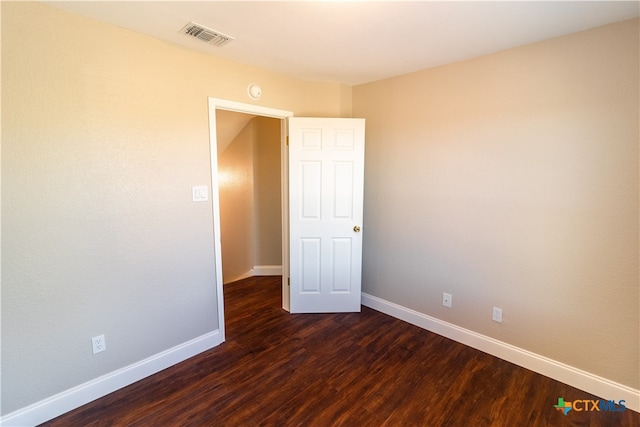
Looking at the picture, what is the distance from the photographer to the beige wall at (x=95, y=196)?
5.26 feet

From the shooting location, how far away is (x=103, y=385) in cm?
195

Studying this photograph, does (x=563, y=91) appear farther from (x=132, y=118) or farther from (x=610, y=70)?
(x=132, y=118)

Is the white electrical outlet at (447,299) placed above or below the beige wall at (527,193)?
below

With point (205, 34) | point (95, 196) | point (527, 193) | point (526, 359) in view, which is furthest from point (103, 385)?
point (527, 193)

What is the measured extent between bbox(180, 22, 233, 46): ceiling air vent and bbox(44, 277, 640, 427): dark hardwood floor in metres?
2.37

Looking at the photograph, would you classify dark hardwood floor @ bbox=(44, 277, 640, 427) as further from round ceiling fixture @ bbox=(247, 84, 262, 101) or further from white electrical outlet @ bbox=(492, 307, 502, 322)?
round ceiling fixture @ bbox=(247, 84, 262, 101)

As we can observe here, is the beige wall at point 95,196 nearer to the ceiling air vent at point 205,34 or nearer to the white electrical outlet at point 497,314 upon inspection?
the ceiling air vent at point 205,34

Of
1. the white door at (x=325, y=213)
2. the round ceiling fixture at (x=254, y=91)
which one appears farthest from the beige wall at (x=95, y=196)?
the white door at (x=325, y=213)

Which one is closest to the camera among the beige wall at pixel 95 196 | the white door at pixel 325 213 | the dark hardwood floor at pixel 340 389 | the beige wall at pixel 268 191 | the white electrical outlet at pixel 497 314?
the beige wall at pixel 95 196

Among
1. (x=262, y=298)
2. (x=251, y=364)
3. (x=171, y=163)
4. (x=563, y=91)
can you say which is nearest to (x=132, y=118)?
(x=171, y=163)

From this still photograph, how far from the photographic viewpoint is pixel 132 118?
1955 mm

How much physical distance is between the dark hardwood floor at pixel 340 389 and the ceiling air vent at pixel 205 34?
2367mm

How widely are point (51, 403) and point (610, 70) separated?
12.8 ft

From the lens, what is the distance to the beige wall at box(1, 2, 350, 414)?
160 cm
